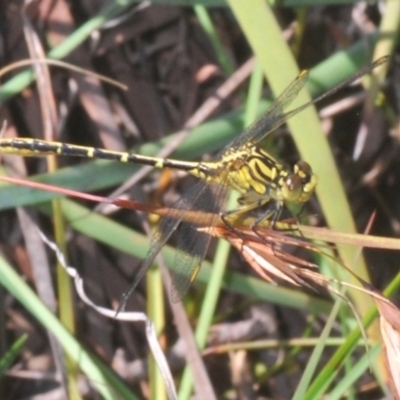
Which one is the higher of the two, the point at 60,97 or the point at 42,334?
the point at 60,97

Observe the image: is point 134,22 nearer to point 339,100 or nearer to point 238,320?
point 339,100

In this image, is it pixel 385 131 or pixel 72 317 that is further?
pixel 385 131

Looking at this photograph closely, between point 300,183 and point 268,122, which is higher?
point 268,122

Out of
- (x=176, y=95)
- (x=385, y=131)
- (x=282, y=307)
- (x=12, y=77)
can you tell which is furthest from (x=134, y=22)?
(x=282, y=307)

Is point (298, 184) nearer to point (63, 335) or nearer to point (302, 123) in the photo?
point (302, 123)

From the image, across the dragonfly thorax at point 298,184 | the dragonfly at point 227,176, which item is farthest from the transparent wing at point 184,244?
the dragonfly thorax at point 298,184

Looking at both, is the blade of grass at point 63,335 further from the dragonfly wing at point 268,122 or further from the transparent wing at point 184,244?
the dragonfly wing at point 268,122

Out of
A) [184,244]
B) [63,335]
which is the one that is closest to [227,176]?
[184,244]
